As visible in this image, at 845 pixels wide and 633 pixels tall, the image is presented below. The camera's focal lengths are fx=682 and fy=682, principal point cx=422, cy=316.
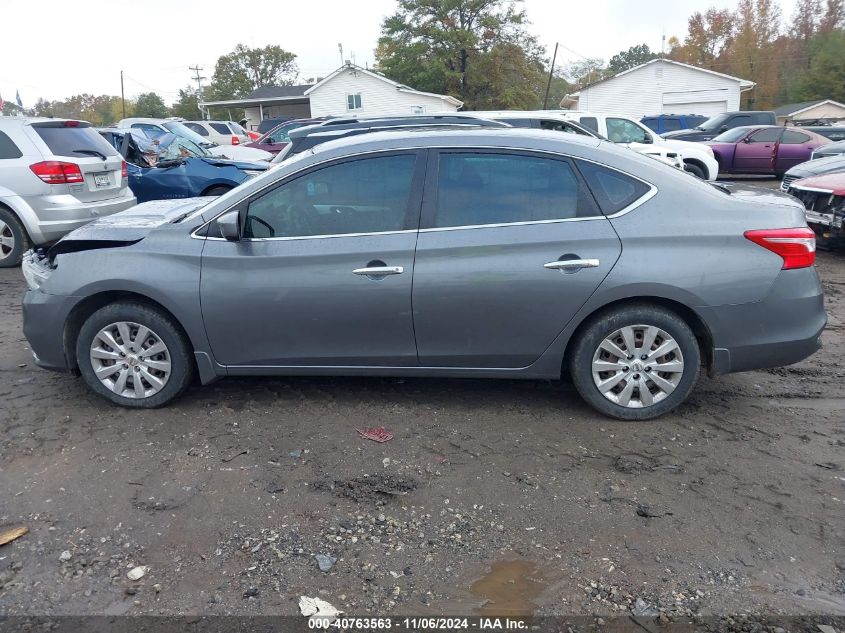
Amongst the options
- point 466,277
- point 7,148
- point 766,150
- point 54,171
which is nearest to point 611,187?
point 466,277

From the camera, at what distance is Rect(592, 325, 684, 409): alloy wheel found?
13.5 ft

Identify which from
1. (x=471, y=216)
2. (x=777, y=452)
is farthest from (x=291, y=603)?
(x=777, y=452)

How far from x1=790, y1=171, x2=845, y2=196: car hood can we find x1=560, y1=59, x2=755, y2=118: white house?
36543 mm

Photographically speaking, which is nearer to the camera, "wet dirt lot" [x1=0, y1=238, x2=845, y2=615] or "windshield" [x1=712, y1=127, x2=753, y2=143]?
"wet dirt lot" [x1=0, y1=238, x2=845, y2=615]

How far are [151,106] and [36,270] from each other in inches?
3132

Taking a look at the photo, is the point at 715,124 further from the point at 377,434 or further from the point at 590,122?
the point at 377,434

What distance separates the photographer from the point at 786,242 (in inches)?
158

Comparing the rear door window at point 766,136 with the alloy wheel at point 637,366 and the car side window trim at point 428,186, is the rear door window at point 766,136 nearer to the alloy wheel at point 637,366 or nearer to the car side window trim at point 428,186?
the car side window trim at point 428,186

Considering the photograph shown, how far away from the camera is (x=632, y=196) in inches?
163

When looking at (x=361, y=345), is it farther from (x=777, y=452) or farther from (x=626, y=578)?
(x=777, y=452)

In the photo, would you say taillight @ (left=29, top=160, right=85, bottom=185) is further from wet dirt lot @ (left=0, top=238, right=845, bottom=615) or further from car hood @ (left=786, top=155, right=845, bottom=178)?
car hood @ (left=786, top=155, right=845, bottom=178)

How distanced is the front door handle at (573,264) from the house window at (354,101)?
144ft

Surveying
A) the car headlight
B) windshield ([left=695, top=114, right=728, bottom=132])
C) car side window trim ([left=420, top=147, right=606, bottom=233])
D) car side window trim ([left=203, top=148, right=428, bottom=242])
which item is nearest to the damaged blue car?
the car headlight

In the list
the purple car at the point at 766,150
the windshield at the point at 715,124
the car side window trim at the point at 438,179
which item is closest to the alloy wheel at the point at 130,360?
the car side window trim at the point at 438,179
